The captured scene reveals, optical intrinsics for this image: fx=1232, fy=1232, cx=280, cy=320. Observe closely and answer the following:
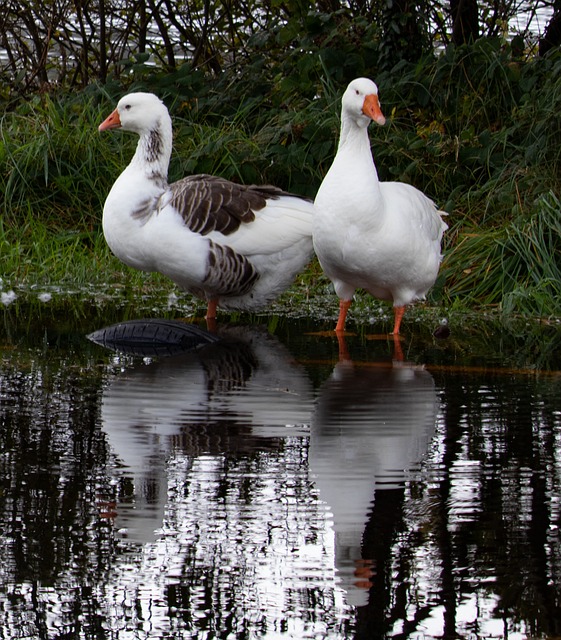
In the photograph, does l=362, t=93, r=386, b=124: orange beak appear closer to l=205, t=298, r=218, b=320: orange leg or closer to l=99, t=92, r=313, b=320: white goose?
l=99, t=92, r=313, b=320: white goose

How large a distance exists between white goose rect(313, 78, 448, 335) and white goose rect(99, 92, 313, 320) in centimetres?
56

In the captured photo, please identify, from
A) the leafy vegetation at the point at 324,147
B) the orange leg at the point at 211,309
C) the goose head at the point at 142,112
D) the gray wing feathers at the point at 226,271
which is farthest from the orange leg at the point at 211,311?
the goose head at the point at 142,112

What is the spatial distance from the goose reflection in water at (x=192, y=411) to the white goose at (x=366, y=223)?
616 millimetres

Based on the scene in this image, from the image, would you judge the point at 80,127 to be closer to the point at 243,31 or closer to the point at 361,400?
the point at 243,31

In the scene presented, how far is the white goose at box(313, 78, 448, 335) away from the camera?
20.8ft

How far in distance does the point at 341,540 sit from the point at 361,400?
5.96 ft

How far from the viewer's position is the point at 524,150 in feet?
30.0

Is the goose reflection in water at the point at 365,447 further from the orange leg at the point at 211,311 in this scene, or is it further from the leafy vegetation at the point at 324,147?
the leafy vegetation at the point at 324,147

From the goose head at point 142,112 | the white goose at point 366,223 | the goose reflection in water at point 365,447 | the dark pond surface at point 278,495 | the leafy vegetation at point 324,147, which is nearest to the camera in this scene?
the dark pond surface at point 278,495

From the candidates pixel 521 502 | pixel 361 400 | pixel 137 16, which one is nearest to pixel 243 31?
pixel 137 16

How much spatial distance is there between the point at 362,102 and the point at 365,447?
2708 mm

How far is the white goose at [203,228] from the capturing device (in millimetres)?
6934

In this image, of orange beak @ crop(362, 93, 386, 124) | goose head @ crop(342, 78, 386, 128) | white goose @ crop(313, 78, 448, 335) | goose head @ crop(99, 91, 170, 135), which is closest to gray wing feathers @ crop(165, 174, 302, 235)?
goose head @ crop(99, 91, 170, 135)

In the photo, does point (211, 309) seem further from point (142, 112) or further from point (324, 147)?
point (324, 147)
